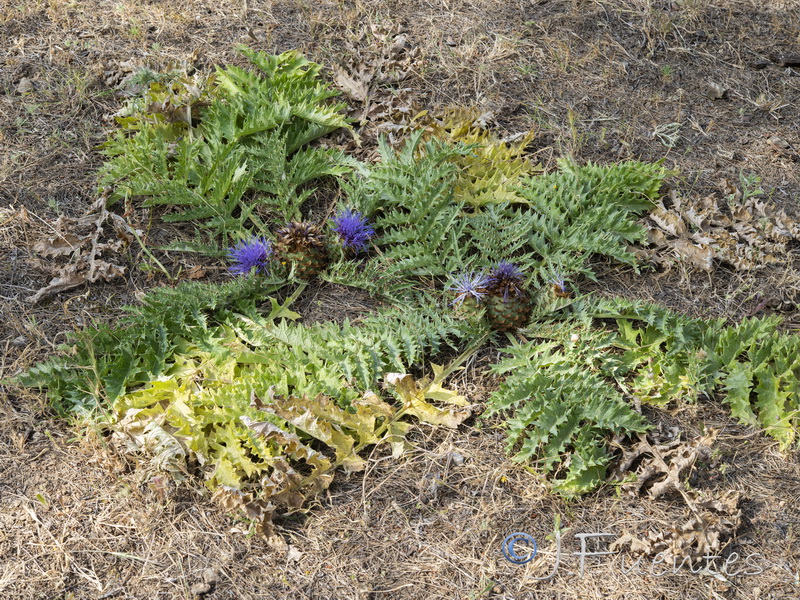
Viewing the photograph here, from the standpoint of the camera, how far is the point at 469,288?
3057 millimetres

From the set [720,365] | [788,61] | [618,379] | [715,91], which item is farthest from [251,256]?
[788,61]

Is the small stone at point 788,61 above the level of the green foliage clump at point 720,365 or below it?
above

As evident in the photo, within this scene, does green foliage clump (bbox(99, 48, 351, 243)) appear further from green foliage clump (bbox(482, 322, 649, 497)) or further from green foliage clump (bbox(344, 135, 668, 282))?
green foliage clump (bbox(482, 322, 649, 497))

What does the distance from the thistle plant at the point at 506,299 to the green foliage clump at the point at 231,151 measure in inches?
40.3

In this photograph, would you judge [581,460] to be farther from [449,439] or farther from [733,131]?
[733,131]

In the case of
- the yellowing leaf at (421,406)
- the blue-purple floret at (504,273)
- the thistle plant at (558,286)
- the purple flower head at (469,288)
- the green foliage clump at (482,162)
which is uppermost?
the green foliage clump at (482,162)

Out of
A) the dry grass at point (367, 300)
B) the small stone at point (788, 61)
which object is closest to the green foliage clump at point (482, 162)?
the dry grass at point (367, 300)

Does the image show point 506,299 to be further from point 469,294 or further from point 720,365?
point 720,365

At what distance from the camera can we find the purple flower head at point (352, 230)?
3.41m

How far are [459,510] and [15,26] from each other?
3999mm

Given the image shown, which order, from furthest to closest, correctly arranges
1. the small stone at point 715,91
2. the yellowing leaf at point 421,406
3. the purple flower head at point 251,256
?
the small stone at point 715,91 → the purple flower head at point 251,256 → the yellowing leaf at point 421,406

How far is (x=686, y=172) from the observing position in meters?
3.93

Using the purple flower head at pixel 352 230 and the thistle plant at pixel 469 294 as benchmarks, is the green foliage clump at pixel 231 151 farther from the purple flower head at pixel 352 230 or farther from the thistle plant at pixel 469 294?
the thistle plant at pixel 469 294

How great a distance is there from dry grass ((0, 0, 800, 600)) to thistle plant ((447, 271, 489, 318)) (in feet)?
0.69
